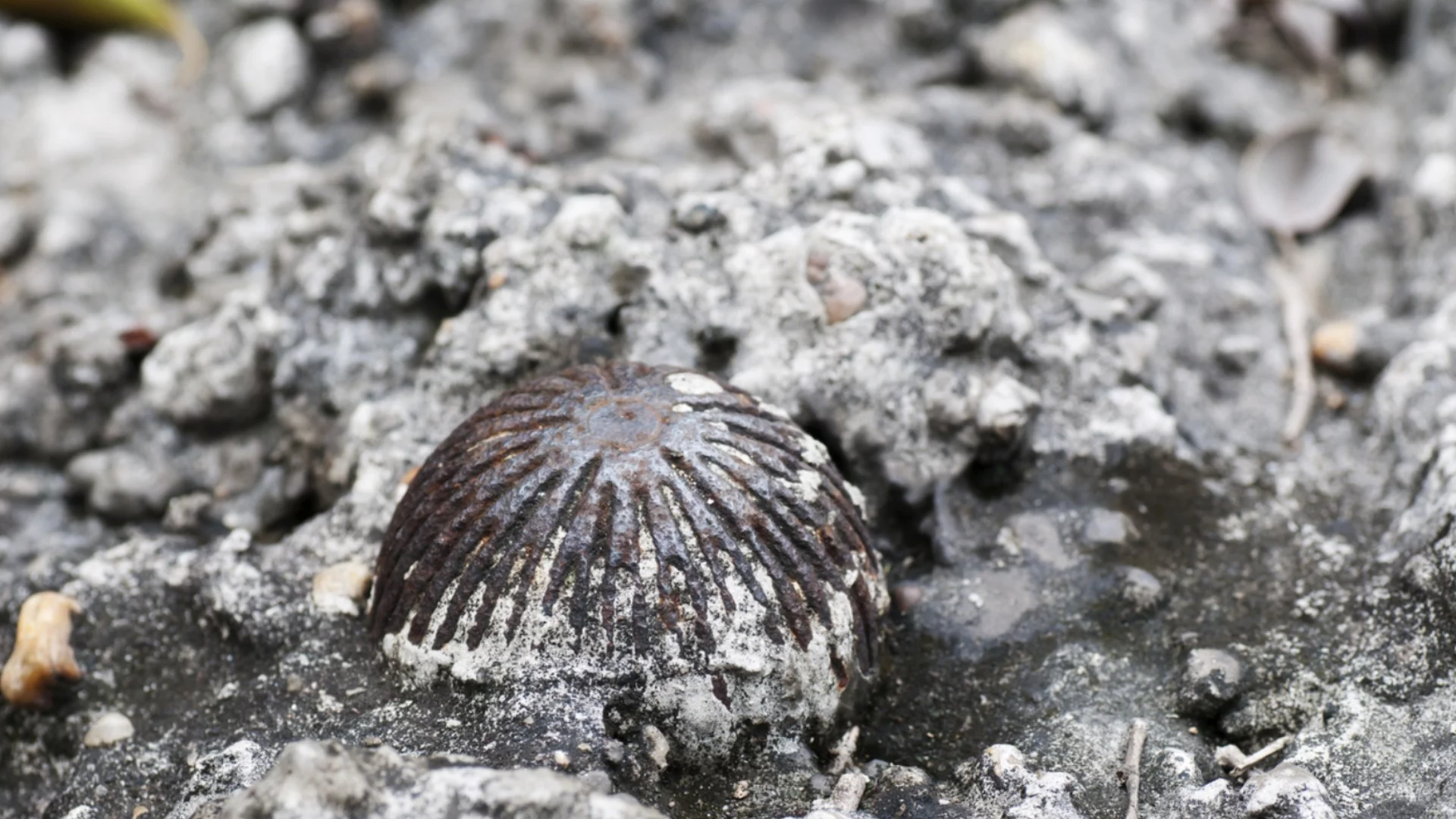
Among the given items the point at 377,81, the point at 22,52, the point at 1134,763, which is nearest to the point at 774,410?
the point at 1134,763

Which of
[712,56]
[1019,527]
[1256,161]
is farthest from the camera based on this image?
[712,56]

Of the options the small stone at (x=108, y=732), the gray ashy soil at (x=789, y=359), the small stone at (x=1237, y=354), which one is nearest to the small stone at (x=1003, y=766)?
the gray ashy soil at (x=789, y=359)

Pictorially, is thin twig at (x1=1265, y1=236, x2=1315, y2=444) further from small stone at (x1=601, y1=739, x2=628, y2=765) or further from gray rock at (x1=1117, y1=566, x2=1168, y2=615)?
small stone at (x1=601, y1=739, x2=628, y2=765)

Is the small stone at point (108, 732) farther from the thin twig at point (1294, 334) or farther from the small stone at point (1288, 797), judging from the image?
the thin twig at point (1294, 334)

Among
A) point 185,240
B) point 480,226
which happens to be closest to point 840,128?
point 480,226

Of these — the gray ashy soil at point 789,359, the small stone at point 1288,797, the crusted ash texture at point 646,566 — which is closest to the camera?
the small stone at point 1288,797

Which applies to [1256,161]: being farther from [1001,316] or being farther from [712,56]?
[712,56]

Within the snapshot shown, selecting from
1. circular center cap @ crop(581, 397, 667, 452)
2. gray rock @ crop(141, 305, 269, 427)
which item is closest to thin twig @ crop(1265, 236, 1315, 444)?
circular center cap @ crop(581, 397, 667, 452)
